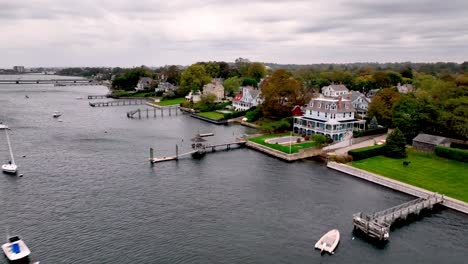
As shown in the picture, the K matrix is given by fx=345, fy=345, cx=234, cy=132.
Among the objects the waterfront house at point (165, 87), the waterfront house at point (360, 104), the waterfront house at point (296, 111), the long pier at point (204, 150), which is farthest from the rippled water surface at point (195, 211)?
the waterfront house at point (165, 87)

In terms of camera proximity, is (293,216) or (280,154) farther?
(280,154)

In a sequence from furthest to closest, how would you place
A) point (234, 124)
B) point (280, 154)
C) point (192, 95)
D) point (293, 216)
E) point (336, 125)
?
point (192, 95) → point (234, 124) → point (336, 125) → point (280, 154) → point (293, 216)

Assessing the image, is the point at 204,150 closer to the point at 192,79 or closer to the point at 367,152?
the point at 367,152


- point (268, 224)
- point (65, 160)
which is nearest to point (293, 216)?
point (268, 224)

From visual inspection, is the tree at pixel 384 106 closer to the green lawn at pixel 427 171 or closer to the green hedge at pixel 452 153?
the green lawn at pixel 427 171

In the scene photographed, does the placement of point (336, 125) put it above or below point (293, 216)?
above

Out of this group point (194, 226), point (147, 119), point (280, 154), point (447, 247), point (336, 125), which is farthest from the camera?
point (147, 119)

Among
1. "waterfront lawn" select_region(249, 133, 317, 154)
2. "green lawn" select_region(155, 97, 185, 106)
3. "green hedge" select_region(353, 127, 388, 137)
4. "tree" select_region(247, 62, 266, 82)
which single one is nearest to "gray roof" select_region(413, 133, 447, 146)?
"green hedge" select_region(353, 127, 388, 137)

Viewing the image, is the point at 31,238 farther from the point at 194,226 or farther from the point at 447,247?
the point at 447,247
